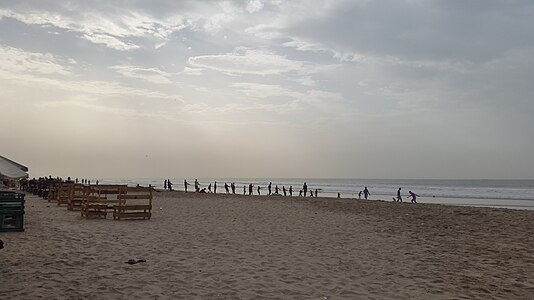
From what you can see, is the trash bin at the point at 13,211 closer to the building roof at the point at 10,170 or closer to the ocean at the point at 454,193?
the building roof at the point at 10,170

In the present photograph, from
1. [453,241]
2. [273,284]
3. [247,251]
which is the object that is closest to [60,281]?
[273,284]

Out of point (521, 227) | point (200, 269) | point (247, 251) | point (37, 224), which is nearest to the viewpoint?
Result: point (200, 269)

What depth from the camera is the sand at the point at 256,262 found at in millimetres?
6824

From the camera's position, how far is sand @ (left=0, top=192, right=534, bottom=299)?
682 cm

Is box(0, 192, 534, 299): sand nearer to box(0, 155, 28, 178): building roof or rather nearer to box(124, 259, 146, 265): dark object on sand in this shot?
box(124, 259, 146, 265): dark object on sand

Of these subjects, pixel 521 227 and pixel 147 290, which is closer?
pixel 147 290

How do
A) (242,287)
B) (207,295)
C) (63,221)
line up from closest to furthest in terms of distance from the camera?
(207,295) → (242,287) → (63,221)

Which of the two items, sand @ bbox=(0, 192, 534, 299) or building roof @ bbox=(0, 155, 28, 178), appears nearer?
sand @ bbox=(0, 192, 534, 299)

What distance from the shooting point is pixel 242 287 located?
7043mm

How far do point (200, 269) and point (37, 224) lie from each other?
8.23 m

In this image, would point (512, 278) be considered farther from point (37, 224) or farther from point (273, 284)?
point (37, 224)

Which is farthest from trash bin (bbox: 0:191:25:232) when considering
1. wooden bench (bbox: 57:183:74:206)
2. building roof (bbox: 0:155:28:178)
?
wooden bench (bbox: 57:183:74:206)

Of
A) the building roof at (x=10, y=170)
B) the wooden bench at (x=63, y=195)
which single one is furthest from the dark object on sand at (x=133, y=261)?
the wooden bench at (x=63, y=195)

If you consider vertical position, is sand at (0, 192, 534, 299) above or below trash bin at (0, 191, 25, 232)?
below
